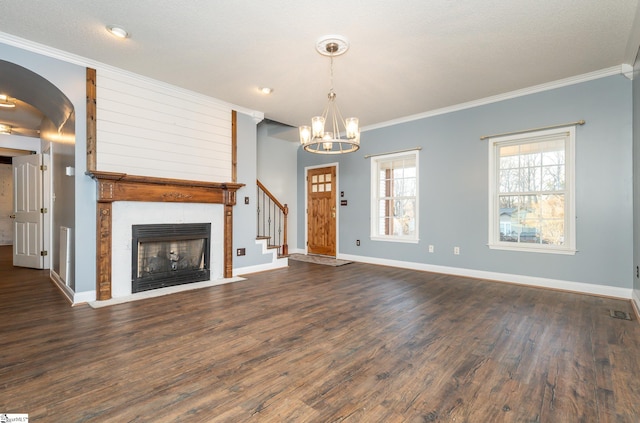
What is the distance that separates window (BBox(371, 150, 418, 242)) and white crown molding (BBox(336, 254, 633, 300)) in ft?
1.56

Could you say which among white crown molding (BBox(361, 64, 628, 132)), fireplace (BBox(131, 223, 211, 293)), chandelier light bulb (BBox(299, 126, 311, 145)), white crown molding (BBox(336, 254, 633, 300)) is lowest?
white crown molding (BBox(336, 254, 633, 300))

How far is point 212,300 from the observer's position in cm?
353

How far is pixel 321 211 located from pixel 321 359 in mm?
4929

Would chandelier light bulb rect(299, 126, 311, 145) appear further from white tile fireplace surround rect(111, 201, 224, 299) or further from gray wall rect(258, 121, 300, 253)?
gray wall rect(258, 121, 300, 253)

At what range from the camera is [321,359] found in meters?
2.12

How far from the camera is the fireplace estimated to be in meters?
3.84

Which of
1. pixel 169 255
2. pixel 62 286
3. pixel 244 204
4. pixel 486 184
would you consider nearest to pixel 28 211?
pixel 62 286

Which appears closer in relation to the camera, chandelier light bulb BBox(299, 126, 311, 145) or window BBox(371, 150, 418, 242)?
chandelier light bulb BBox(299, 126, 311, 145)

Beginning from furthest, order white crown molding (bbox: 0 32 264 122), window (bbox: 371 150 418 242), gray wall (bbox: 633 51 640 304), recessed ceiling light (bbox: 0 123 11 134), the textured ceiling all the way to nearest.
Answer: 1. recessed ceiling light (bbox: 0 123 11 134)
2. window (bbox: 371 150 418 242)
3. gray wall (bbox: 633 51 640 304)
4. white crown molding (bbox: 0 32 264 122)
5. the textured ceiling

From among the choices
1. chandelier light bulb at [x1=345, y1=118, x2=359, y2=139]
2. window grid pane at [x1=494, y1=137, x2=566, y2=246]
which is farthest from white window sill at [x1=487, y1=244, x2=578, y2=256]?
chandelier light bulb at [x1=345, y1=118, x2=359, y2=139]

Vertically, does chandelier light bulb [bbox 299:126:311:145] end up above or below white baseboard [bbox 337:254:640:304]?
above

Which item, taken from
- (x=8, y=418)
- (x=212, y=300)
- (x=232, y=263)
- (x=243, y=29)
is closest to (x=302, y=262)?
(x=232, y=263)

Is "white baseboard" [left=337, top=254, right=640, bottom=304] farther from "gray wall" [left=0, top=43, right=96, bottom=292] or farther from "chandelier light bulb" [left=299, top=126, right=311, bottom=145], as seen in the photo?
"gray wall" [left=0, top=43, right=96, bottom=292]

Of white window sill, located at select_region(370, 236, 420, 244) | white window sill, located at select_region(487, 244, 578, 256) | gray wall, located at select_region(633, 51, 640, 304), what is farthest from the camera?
white window sill, located at select_region(370, 236, 420, 244)
